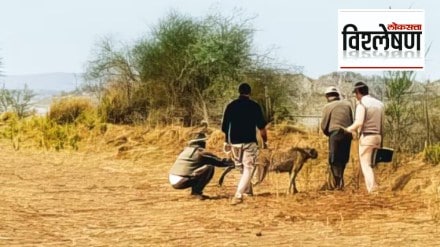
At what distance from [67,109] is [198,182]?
15308mm

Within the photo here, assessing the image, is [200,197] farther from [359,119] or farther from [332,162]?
[359,119]

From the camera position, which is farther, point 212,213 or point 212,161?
point 212,161

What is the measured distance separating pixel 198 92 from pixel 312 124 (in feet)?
14.7

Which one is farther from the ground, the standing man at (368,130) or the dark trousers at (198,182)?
the standing man at (368,130)

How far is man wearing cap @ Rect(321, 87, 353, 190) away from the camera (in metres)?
11.9

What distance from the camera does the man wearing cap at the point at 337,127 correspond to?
11.9m

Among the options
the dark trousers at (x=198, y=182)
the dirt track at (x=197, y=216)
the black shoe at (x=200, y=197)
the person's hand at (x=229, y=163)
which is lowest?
the dirt track at (x=197, y=216)

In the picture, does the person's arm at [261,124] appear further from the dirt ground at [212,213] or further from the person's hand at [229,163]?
the dirt ground at [212,213]

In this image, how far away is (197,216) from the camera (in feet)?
33.3

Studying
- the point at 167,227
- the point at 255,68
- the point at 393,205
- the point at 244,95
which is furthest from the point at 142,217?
the point at 255,68

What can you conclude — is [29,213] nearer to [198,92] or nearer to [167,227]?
[167,227]

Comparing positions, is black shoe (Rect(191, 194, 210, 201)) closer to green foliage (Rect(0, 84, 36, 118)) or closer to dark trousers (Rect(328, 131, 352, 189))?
dark trousers (Rect(328, 131, 352, 189))

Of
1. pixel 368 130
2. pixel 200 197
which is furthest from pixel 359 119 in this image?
pixel 200 197

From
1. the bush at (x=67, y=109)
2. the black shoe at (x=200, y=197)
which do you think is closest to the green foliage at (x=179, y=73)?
the bush at (x=67, y=109)
